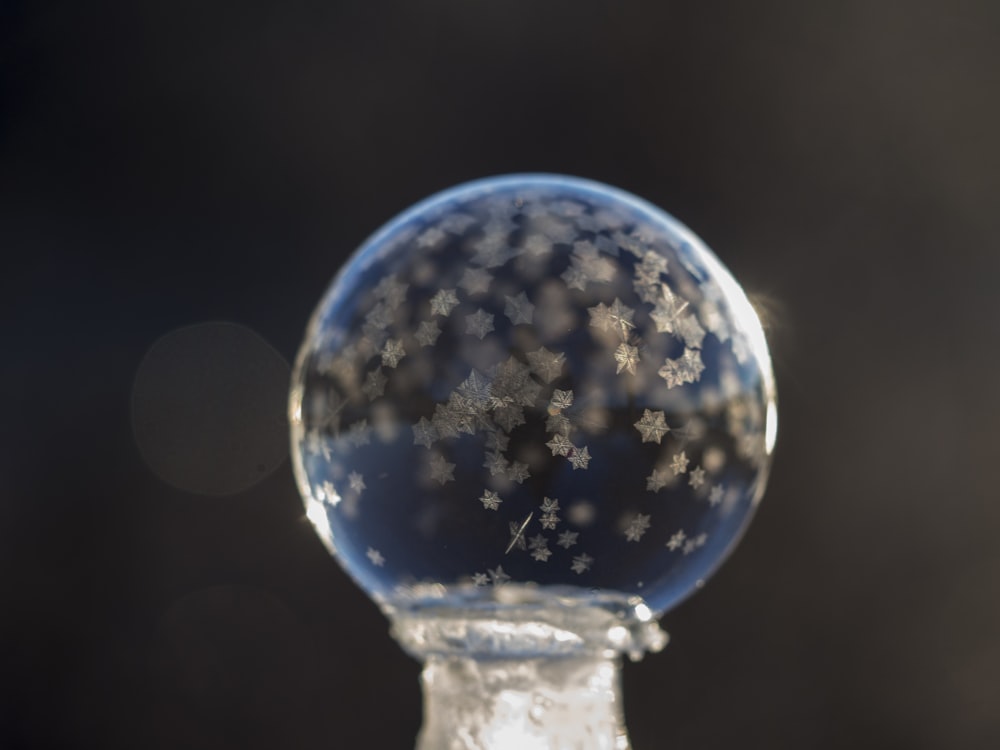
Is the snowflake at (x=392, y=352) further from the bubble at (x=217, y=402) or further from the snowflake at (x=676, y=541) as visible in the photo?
the bubble at (x=217, y=402)

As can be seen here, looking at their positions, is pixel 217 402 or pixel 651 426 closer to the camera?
pixel 651 426

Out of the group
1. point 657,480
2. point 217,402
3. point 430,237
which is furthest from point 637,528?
point 217,402

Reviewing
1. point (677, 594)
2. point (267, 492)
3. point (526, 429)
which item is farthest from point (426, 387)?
point (267, 492)

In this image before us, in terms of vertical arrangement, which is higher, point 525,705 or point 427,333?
point 427,333

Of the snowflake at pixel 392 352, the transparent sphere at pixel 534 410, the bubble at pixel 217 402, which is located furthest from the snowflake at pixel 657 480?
the bubble at pixel 217 402

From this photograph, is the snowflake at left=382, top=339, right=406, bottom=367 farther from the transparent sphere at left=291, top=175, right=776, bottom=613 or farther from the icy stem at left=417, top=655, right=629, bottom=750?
the icy stem at left=417, top=655, right=629, bottom=750

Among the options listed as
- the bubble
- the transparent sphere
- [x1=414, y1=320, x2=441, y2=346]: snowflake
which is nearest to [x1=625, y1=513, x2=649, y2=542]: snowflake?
the transparent sphere

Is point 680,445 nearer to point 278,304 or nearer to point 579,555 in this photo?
point 579,555

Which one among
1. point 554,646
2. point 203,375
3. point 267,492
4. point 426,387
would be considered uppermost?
point 426,387

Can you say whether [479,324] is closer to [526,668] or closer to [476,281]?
[476,281]
